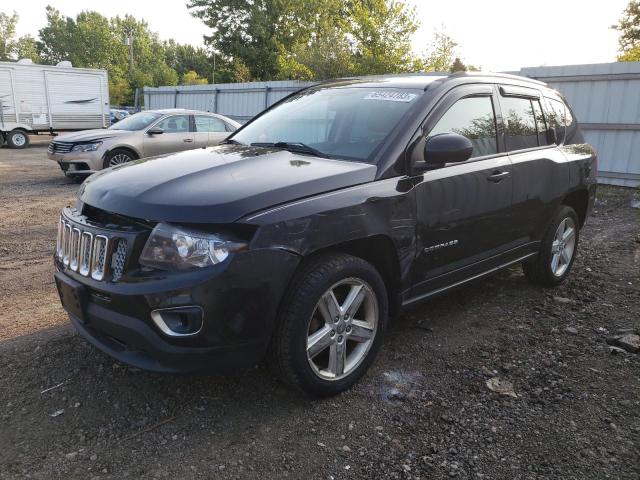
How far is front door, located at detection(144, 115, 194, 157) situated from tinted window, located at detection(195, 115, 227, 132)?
9.2 inches

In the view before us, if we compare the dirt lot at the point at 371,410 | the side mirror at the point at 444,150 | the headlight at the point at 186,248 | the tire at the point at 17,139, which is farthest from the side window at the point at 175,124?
the tire at the point at 17,139

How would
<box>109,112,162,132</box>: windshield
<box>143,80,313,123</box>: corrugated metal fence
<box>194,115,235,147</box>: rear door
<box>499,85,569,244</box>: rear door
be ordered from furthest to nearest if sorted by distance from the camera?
<box>143,80,313,123</box>: corrugated metal fence → <box>194,115,235,147</box>: rear door → <box>109,112,162,132</box>: windshield → <box>499,85,569,244</box>: rear door

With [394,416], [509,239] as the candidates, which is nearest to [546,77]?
[509,239]

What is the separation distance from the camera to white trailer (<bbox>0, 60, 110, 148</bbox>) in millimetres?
19297

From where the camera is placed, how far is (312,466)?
2449 mm

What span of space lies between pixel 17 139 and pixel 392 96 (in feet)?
66.2

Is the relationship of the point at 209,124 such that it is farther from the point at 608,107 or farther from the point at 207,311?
the point at 207,311

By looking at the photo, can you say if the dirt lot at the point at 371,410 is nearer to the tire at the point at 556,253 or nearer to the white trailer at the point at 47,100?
the tire at the point at 556,253

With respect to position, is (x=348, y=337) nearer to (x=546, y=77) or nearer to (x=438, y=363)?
(x=438, y=363)

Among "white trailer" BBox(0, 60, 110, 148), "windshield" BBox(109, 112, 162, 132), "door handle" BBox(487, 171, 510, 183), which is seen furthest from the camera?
"white trailer" BBox(0, 60, 110, 148)

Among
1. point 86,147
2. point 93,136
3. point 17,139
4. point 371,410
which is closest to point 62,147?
point 86,147

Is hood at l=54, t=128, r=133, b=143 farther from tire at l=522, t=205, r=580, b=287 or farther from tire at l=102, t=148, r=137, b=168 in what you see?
tire at l=522, t=205, r=580, b=287

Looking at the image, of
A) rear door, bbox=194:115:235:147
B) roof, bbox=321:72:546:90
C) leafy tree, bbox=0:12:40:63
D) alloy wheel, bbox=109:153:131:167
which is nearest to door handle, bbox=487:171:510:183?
roof, bbox=321:72:546:90

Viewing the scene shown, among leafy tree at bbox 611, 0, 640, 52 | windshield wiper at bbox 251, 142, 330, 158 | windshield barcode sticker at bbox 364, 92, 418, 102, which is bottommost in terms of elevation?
windshield wiper at bbox 251, 142, 330, 158
